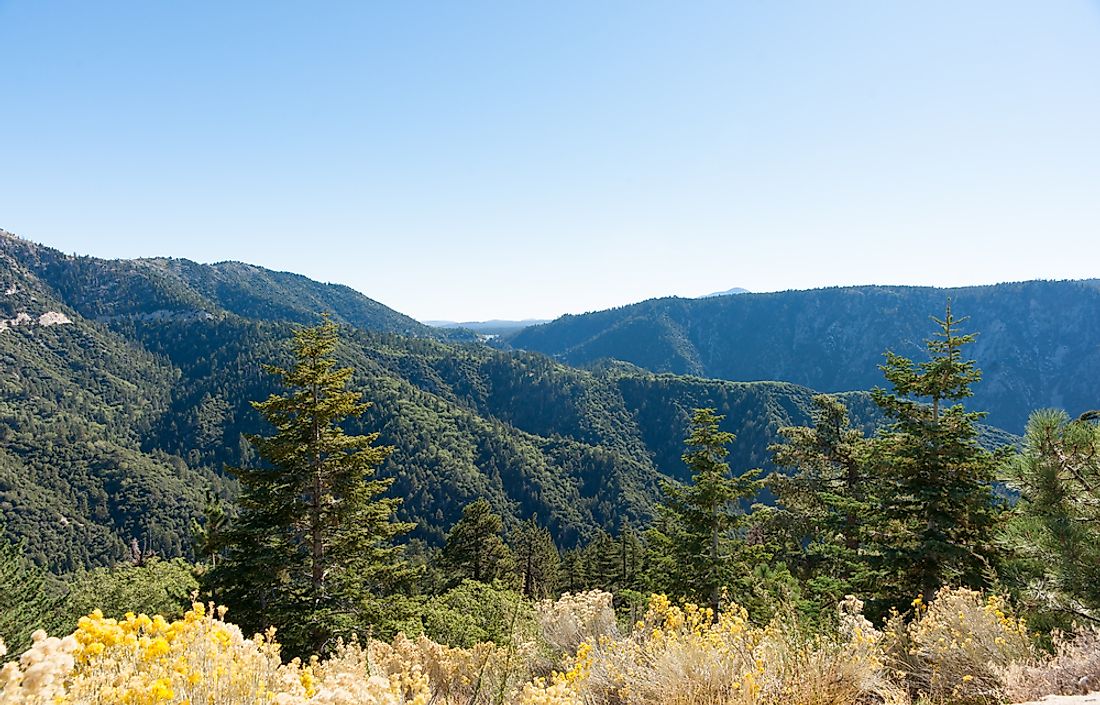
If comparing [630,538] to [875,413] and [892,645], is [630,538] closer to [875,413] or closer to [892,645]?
[892,645]

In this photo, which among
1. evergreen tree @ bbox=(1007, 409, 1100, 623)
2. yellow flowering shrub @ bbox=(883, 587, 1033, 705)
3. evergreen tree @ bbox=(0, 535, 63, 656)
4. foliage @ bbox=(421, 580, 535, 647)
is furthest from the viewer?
evergreen tree @ bbox=(0, 535, 63, 656)

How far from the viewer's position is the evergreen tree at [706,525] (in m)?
11.7

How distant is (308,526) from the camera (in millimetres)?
10867

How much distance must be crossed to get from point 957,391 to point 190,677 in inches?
424

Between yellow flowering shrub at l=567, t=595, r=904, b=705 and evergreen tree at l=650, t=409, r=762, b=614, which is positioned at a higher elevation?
yellow flowering shrub at l=567, t=595, r=904, b=705

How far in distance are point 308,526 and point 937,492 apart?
428 inches

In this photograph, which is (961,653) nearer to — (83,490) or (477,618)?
(477,618)

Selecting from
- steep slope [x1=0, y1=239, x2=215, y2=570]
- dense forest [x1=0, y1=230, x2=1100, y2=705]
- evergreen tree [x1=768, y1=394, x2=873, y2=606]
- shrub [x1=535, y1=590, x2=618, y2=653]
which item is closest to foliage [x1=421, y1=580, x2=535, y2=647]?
dense forest [x1=0, y1=230, x2=1100, y2=705]

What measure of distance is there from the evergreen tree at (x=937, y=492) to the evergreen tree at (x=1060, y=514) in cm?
331

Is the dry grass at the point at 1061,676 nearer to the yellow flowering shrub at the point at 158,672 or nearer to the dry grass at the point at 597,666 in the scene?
the dry grass at the point at 597,666

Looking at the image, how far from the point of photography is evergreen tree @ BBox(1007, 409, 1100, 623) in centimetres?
477

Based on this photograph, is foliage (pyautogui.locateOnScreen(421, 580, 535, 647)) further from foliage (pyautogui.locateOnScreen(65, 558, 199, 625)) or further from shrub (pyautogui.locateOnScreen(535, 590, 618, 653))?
foliage (pyautogui.locateOnScreen(65, 558, 199, 625))

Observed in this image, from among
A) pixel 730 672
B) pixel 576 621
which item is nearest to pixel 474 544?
pixel 576 621

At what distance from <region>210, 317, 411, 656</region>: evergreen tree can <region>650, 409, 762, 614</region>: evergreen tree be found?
587 centimetres
